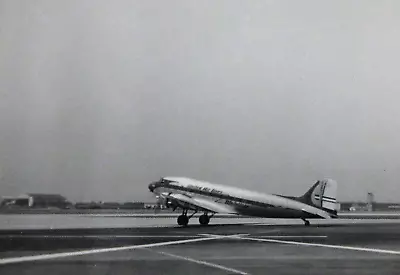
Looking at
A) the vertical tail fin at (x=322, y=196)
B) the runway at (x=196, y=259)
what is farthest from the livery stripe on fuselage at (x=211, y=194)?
the runway at (x=196, y=259)

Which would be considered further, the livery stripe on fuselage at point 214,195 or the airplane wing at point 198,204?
the livery stripe on fuselage at point 214,195

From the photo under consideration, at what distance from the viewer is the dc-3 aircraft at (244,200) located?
19.8 m

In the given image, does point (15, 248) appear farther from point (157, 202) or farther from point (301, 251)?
point (157, 202)

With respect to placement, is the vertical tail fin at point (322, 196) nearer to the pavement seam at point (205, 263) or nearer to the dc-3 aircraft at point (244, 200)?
the dc-3 aircraft at point (244, 200)

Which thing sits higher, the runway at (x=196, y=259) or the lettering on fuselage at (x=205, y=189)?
the lettering on fuselage at (x=205, y=189)

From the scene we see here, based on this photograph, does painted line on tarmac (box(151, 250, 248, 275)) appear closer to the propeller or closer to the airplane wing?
the airplane wing

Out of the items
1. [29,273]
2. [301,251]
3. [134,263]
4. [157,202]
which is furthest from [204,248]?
[157,202]

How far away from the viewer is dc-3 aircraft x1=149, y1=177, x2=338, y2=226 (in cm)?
1983

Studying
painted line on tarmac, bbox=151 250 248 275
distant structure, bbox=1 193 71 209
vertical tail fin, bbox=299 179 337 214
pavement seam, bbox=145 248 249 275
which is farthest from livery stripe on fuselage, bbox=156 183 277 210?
painted line on tarmac, bbox=151 250 248 275

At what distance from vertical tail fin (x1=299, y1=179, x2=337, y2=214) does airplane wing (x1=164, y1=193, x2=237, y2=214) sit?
3.10 metres

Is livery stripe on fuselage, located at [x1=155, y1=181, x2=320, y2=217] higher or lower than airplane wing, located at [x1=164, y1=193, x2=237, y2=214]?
higher

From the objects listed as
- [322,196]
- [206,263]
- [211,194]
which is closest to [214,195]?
[211,194]

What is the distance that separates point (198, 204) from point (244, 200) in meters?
1.92

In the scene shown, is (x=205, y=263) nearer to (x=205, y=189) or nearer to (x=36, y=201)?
(x=36, y=201)
